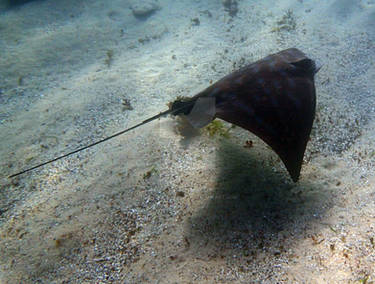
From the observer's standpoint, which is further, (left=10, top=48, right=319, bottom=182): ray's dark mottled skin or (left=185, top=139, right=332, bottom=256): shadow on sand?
(left=185, top=139, right=332, bottom=256): shadow on sand

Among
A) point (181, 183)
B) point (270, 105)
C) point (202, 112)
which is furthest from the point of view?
point (181, 183)

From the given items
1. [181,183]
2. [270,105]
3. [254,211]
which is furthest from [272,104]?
[181,183]

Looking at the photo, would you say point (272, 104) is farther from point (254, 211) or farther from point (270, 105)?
point (254, 211)

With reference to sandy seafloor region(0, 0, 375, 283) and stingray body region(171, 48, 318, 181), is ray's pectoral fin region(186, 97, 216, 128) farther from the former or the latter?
sandy seafloor region(0, 0, 375, 283)

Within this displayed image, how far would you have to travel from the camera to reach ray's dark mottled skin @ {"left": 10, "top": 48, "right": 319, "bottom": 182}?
268 cm

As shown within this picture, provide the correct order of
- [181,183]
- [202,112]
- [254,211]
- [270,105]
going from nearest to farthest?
[270,105], [254,211], [202,112], [181,183]

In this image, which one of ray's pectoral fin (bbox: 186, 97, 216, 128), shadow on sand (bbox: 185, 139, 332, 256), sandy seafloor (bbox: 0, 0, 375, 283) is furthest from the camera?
ray's pectoral fin (bbox: 186, 97, 216, 128)

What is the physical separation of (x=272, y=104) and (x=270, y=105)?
0.09 ft

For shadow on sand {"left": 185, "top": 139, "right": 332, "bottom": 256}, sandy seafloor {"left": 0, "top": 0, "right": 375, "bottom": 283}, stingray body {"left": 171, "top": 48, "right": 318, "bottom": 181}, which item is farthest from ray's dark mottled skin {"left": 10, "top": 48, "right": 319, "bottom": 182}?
sandy seafloor {"left": 0, "top": 0, "right": 375, "bottom": 283}

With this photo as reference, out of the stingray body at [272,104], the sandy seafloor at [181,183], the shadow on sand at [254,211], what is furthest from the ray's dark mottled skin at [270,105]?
the sandy seafloor at [181,183]

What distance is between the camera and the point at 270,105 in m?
2.91

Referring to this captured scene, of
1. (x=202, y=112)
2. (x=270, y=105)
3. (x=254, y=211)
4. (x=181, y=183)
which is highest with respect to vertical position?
(x=270, y=105)

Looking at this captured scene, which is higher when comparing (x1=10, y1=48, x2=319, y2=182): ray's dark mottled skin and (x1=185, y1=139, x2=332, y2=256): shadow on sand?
(x1=10, y1=48, x2=319, y2=182): ray's dark mottled skin

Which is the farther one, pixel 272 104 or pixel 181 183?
pixel 181 183
